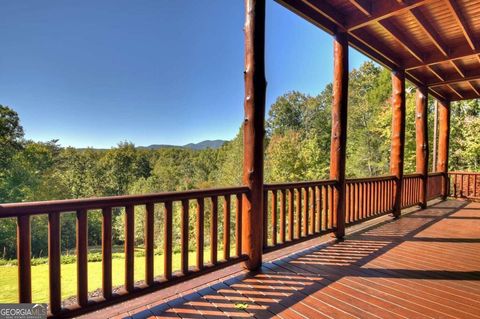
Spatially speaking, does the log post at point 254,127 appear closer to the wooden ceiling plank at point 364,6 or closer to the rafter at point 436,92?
the wooden ceiling plank at point 364,6

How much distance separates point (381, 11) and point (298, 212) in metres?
2.71

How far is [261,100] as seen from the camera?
266 cm

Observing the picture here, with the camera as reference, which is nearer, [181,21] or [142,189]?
[142,189]

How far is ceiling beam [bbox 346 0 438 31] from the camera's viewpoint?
3.16 meters

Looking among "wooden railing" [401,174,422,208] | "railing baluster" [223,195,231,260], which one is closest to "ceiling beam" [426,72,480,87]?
"wooden railing" [401,174,422,208]

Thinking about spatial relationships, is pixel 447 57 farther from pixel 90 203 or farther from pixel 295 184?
pixel 90 203

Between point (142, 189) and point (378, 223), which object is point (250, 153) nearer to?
point (378, 223)

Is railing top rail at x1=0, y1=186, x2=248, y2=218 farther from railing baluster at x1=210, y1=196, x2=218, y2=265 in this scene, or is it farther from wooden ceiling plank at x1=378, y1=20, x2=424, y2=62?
A: wooden ceiling plank at x1=378, y1=20, x2=424, y2=62

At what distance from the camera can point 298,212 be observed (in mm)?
3371

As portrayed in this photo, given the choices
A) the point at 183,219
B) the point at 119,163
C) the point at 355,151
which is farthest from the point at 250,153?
the point at 119,163

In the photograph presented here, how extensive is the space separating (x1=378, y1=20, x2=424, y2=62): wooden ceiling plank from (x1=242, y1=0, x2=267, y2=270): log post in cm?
224

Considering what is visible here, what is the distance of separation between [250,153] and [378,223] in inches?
138

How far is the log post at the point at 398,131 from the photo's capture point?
5387 millimetres

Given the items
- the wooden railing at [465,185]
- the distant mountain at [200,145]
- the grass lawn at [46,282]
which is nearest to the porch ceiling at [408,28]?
the wooden railing at [465,185]
